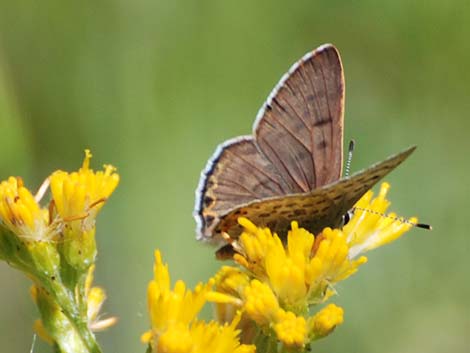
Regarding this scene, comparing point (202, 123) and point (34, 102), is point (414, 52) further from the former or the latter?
point (34, 102)

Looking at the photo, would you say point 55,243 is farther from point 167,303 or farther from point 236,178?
point 236,178

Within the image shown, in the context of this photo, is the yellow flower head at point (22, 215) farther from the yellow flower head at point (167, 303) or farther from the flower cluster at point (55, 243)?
the yellow flower head at point (167, 303)

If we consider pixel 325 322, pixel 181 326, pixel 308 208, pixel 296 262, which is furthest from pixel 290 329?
pixel 308 208

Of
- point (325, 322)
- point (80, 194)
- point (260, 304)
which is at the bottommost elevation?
point (325, 322)

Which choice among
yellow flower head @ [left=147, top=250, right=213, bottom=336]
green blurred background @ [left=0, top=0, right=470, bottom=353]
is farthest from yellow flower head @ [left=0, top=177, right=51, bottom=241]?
green blurred background @ [left=0, top=0, right=470, bottom=353]

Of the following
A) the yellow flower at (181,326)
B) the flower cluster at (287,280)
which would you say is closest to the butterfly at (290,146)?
the flower cluster at (287,280)
